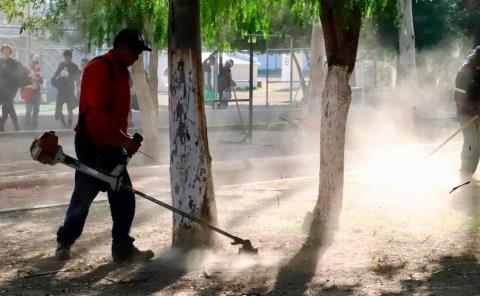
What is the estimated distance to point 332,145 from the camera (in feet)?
25.0

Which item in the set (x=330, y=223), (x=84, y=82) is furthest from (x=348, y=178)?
(x=84, y=82)

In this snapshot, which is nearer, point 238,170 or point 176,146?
point 176,146

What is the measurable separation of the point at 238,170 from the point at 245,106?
52.4ft

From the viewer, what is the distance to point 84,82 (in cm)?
644

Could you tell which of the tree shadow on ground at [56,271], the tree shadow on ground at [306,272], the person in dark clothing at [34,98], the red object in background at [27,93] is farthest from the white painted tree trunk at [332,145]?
the red object in background at [27,93]

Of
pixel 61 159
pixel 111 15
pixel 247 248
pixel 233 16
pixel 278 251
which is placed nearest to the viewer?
pixel 61 159

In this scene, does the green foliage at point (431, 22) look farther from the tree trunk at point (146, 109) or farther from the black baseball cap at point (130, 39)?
the black baseball cap at point (130, 39)

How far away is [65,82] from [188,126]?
528 inches

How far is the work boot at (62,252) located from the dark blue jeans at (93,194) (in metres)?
0.13

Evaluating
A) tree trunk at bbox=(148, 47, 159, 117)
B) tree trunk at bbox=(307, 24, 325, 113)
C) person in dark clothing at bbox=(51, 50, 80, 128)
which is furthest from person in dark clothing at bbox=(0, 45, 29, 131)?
tree trunk at bbox=(307, 24, 325, 113)

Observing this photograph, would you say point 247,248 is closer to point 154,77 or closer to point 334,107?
point 334,107

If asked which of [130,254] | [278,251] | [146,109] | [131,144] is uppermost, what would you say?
[131,144]

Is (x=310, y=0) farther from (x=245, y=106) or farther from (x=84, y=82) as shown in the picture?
(x=245, y=106)

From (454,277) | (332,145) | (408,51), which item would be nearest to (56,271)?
(332,145)
